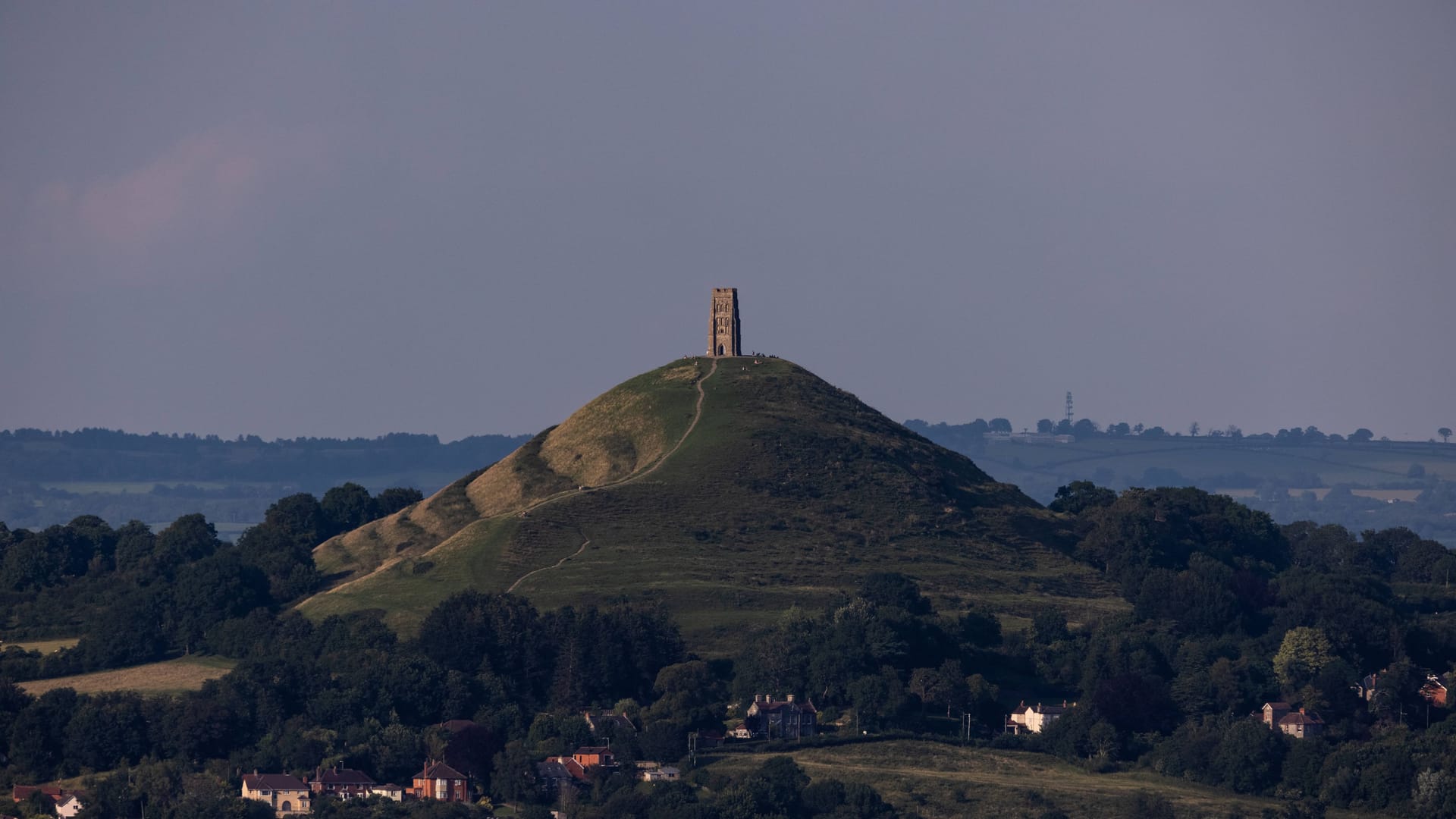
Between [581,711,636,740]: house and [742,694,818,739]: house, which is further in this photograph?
[742,694,818,739]: house

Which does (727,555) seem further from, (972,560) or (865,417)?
(865,417)

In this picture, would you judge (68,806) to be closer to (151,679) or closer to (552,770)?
(552,770)

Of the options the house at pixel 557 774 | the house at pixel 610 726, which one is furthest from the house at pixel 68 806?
the house at pixel 610 726

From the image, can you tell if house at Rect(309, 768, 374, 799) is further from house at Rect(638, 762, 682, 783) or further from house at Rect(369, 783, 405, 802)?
house at Rect(638, 762, 682, 783)

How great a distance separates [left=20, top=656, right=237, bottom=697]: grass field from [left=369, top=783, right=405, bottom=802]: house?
2468 centimetres

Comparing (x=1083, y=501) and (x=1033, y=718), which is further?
(x=1083, y=501)

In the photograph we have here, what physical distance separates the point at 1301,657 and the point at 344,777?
194 feet

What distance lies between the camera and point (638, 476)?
580ft

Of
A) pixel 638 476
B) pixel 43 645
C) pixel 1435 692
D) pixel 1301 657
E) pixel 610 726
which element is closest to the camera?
pixel 610 726

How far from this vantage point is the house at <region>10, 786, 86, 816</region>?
115188 millimetres

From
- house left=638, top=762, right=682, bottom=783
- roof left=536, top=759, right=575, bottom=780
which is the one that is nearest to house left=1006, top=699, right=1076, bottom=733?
house left=638, top=762, right=682, bottom=783

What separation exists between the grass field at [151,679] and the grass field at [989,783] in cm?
3726

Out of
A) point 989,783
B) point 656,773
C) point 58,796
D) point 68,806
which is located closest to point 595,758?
point 656,773

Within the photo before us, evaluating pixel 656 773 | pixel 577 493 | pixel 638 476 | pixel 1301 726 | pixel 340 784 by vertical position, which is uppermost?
pixel 638 476
